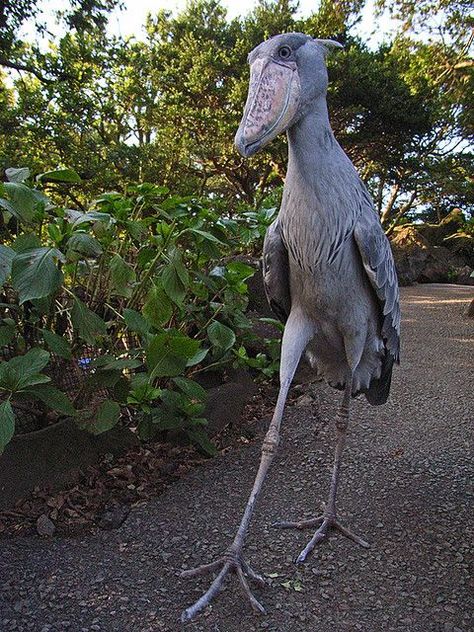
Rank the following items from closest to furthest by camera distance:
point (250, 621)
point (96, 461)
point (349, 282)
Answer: point (250, 621) < point (349, 282) < point (96, 461)

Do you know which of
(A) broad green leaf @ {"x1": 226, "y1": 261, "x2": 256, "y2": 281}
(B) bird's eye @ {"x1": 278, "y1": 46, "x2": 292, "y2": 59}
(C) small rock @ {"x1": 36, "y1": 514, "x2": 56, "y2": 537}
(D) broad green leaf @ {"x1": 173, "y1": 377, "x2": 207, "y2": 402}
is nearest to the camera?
(B) bird's eye @ {"x1": 278, "y1": 46, "x2": 292, "y2": 59}

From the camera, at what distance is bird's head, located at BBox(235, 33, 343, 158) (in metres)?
1.62

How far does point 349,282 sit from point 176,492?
1230mm

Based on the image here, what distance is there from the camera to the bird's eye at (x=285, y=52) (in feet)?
5.59

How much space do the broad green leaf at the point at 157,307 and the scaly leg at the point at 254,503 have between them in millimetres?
541

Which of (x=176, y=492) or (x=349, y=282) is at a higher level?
(x=349, y=282)

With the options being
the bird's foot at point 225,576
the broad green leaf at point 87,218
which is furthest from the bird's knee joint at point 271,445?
the broad green leaf at point 87,218

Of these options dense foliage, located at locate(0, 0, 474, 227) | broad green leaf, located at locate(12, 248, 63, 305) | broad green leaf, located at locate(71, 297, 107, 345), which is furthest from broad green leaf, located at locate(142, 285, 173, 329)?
dense foliage, located at locate(0, 0, 474, 227)

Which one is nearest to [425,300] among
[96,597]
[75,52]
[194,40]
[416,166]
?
[416,166]

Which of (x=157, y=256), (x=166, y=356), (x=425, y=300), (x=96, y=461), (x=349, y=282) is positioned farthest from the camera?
(x=425, y=300)

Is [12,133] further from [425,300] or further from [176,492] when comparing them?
[425,300]

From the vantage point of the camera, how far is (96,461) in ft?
8.25

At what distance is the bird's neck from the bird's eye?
0.54ft

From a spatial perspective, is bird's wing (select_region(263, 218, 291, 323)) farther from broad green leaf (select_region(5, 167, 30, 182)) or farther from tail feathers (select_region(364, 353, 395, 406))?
broad green leaf (select_region(5, 167, 30, 182))
